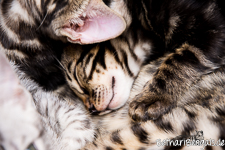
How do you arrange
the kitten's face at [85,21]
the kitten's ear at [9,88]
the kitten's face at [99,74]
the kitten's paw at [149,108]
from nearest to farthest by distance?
the kitten's ear at [9,88] → the kitten's face at [85,21] → the kitten's paw at [149,108] → the kitten's face at [99,74]

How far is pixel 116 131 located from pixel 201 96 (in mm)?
430

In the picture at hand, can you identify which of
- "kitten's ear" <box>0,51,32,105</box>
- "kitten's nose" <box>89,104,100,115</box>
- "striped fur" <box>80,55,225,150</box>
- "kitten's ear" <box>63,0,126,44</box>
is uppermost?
"kitten's ear" <box>63,0,126,44</box>

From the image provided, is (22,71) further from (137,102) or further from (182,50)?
(182,50)

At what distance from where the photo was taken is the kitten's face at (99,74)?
1252 millimetres

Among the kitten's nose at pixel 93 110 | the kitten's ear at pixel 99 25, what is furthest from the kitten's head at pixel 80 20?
the kitten's nose at pixel 93 110

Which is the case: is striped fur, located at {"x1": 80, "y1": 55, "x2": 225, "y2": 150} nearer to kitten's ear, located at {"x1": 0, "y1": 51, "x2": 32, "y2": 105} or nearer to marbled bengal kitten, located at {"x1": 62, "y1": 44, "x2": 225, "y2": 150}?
marbled bengal kitten, located at {"x1": 62, "y1": 44, "x2": 225, "y2": 150}

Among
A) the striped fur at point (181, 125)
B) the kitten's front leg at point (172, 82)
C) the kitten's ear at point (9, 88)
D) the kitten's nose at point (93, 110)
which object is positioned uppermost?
the kitten's ear at point (9, 88)

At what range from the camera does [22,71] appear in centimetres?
135

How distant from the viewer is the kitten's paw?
3.73ft

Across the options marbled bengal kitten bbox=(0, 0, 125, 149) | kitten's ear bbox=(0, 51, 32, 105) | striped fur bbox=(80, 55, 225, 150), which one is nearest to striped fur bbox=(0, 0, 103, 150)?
marbled bengal kitten bbox=(0, 0, 125, 149)

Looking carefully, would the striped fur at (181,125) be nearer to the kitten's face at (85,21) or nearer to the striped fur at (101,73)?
the striped fur at (101,73)

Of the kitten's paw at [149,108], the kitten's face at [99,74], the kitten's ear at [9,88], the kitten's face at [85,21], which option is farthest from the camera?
the kitten's face at [99,74]

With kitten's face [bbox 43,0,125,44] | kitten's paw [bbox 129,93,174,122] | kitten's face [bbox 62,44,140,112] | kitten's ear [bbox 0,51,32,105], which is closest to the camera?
kitten's ear [bbox 0,51,32,105]

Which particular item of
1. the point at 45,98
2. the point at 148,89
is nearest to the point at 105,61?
the point at 148,89
